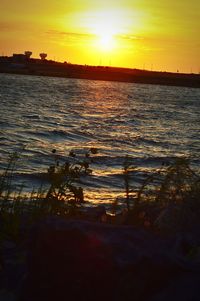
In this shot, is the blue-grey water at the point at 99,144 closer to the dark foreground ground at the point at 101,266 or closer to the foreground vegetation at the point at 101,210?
the foreground vegetation at the point at 101,210

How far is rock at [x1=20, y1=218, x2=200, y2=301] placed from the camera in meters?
3.89

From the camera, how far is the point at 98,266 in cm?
392

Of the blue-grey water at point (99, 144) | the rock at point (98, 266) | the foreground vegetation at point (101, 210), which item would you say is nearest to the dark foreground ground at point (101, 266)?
the rock at point (98, 266)

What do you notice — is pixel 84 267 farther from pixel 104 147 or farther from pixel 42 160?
pixel 104 147

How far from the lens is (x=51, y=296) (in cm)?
409

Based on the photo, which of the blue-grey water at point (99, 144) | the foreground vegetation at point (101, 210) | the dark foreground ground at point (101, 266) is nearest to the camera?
the dark foreground ground at point (101, 266)

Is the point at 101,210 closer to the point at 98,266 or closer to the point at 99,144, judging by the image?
the point at 98,266

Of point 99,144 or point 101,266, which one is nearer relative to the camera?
point 101,266

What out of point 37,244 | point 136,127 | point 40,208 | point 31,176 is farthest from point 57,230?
point 136,127

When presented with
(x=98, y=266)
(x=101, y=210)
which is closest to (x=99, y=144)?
(x=101, y=210)

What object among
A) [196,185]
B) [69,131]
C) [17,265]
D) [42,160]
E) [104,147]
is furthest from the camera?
[69,131]

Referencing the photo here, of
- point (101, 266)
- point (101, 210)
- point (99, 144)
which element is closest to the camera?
point (101, 266)

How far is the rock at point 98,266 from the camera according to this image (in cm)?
389

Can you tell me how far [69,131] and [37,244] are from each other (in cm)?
3166
